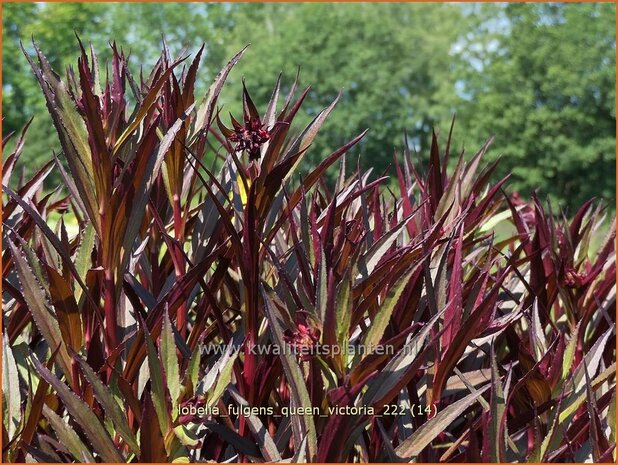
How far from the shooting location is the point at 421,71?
31969 mm

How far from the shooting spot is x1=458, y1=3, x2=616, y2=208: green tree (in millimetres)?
26328

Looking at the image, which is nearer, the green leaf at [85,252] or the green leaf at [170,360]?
the green leaf at [170,360]

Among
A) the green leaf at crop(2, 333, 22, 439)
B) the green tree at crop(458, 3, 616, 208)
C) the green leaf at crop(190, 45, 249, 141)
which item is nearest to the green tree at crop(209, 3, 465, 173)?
the green tree at crop(458, 3, 616, 208)

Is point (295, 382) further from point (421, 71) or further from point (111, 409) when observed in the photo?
point (421, 71)

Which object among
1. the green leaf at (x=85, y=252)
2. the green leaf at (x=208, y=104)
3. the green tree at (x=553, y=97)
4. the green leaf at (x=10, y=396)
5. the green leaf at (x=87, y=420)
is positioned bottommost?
the green tree at (x=553, y=97)

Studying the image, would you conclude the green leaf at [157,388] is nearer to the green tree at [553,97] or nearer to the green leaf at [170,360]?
the green leaf at [170,360]

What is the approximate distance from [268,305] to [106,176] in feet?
1.04

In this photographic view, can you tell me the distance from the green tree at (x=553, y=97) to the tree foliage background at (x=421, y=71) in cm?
5

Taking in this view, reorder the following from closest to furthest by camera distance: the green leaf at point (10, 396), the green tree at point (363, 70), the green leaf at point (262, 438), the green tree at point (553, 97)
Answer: the green leaf at point (262, 438) → the green leaf at point (10, 396) → the green tree at point (553, 97) → the green tree at point (363, 70)

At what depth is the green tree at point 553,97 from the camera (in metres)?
26.3

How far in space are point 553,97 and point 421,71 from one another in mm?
6496

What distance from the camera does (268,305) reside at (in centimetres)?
97

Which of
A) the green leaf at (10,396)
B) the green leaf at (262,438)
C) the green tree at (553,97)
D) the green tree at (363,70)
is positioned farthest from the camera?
the green tree at (363,70)

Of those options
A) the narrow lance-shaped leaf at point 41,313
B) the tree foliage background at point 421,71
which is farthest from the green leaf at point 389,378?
the tree foliage background at point 421,71
